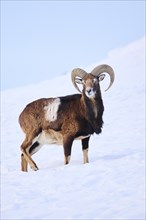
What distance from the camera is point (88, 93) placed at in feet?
39.9

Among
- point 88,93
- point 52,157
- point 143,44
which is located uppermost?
point 143,44

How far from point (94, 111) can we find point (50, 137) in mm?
1272

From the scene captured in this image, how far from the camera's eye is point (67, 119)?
40.7ft

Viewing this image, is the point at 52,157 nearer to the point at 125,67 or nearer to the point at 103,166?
the point at 103,166

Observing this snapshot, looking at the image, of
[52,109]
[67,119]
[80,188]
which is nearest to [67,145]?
[67,119]

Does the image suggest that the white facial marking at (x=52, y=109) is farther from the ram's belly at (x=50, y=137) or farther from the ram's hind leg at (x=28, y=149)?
the ram's hind leg at (x=28, y=149)

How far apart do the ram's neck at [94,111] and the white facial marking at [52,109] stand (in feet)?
2.44

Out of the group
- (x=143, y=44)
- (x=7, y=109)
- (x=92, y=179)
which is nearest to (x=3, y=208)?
(x=92, y=179)

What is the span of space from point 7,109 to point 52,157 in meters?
18.2

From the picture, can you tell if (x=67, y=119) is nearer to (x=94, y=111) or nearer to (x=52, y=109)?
(x=52, y=109)

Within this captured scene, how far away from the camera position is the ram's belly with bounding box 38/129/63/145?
12.5 meters

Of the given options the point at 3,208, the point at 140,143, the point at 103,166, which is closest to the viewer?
the point at 3,208

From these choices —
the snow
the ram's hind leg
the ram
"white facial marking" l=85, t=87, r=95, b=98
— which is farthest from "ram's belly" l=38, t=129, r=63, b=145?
"white facial marking" l=85, t=87, r=95, b=98

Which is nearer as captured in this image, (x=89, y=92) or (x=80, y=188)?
(x=80, y=188)
